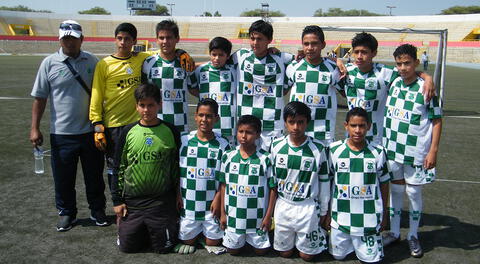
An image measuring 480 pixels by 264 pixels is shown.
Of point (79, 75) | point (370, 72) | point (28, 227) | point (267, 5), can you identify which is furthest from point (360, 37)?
point (267, 5)

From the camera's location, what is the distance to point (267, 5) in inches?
2576

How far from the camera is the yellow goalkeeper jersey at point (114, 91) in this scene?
4152mm

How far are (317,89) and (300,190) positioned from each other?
3.79 ft

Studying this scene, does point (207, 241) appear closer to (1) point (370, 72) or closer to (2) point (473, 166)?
(1) point (370, 72)

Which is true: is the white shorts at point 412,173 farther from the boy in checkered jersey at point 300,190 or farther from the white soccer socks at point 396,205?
the boy in checkered jersey at point 300,190

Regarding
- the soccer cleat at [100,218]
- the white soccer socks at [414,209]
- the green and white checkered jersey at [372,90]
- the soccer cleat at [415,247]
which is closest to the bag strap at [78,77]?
the soccer cleat at [100,218]

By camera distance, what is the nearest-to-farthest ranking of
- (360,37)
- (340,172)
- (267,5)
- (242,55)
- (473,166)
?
(340,172) → (360,37) → (242,55) → (473,166) → (267,5)

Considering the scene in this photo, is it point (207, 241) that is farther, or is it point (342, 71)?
point (342, 71)

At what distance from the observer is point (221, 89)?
175 inches

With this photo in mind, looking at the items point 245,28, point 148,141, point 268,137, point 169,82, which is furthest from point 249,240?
point 245,28

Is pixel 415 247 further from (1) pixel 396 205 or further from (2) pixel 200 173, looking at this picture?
(2) pixel 200 173

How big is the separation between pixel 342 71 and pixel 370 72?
289 millimetres

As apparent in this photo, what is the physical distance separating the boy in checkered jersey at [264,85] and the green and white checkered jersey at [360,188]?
1.00 m

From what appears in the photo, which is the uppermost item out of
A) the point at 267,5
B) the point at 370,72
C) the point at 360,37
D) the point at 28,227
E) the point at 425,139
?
the point at 267,5
